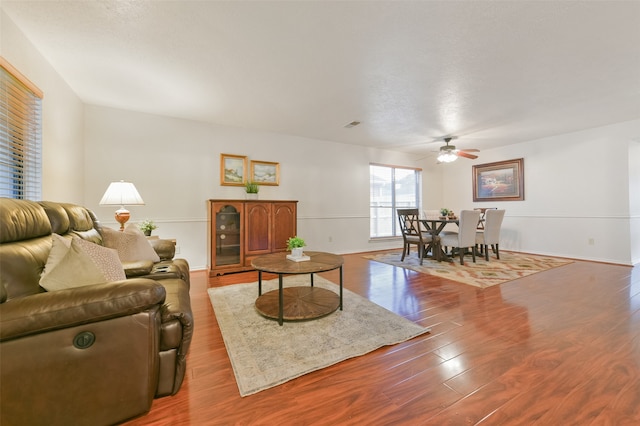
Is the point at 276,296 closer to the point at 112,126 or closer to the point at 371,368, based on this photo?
the point at 371,368

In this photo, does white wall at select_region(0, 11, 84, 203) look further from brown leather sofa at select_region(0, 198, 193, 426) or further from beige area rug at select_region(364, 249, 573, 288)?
beige area rug at select_region(364, 249, 573, 288)

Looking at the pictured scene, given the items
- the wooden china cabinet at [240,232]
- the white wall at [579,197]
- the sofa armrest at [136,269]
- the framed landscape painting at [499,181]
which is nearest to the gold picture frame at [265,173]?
the wooden china cabinet at [240,232]

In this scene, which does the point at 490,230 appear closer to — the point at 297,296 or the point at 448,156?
the point at 448,156

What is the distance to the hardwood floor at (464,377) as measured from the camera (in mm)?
1179

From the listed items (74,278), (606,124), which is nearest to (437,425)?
(74,278)

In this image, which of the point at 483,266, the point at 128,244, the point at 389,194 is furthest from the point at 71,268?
the point at 389,194

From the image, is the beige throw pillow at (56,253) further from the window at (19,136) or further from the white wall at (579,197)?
the white wall at (579,197)

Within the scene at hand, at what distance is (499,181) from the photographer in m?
5.70

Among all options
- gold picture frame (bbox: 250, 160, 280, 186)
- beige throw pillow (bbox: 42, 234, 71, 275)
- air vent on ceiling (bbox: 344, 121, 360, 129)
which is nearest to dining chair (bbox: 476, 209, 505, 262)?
air vent on ceiling (bbox: 344, 121, 360, 129)

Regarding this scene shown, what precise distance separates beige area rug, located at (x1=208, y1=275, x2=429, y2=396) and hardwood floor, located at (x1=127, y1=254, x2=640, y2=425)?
0.20ft

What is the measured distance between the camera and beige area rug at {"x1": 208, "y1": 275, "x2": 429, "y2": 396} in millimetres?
1491

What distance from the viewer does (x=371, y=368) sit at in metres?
1.53

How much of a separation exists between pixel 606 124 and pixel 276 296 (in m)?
6.04

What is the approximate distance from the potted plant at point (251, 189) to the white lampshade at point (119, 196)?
158 centimetres
